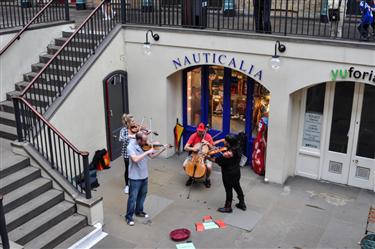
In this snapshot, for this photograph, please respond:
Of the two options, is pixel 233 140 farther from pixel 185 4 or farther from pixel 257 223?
pixel 185 4

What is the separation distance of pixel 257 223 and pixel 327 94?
299cm

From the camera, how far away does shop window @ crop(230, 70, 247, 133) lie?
9.48 m

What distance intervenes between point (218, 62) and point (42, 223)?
4.57m

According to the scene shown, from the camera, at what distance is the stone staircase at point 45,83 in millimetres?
8367

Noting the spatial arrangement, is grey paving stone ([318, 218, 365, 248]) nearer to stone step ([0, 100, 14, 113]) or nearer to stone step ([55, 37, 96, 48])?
stone step ([55, 37, 96, 48])

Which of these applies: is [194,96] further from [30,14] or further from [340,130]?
[30,14]

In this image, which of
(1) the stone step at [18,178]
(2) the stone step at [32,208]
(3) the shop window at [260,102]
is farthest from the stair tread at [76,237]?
(3) the shop window at [260,102]

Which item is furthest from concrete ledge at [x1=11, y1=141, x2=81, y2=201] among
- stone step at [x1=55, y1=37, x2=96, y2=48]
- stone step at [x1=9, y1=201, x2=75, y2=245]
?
stone step at [x1=55, y1=37, x2=96, y2=48]

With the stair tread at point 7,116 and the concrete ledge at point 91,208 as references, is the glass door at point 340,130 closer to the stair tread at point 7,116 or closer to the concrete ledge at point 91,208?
the concrete ledge at point 91,208

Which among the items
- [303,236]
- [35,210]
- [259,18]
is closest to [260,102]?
[259,18]

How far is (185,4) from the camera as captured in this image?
9.28m

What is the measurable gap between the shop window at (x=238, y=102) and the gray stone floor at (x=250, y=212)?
1.01 meters

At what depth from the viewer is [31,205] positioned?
6730 millimetres

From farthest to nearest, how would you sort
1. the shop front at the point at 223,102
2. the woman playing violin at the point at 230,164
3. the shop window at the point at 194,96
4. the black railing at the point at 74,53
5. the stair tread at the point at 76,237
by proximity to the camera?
the shop window at the point at 194,96 < the shop front at the point at 223,102 < the black railing at the point at 74,53 < the woman playing violin at the point at 230,164 < the stair tread at the point at 76,237
